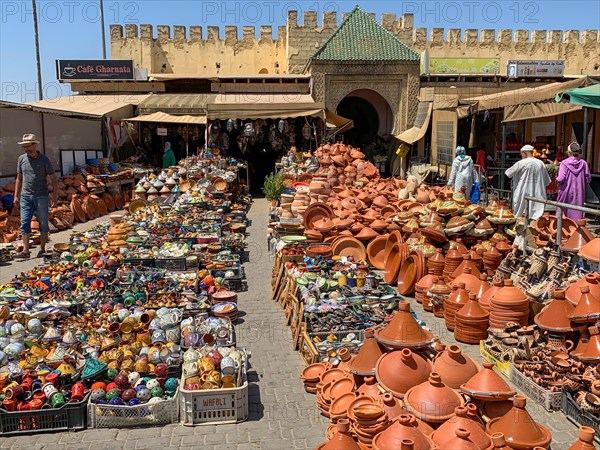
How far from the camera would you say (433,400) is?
3330 millimetres

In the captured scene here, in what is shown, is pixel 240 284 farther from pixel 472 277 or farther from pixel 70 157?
pixel 70 157

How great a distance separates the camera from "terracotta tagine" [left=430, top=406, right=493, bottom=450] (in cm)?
297

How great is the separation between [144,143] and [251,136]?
468 centimetres

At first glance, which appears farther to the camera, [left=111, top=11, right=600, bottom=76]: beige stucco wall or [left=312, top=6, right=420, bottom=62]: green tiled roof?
[left=111, top=11, right=600, bottom=76]: beige stucco wall

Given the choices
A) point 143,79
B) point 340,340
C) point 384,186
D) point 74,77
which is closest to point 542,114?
point 384,186

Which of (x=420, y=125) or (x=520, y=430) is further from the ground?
(x=420, y=125)

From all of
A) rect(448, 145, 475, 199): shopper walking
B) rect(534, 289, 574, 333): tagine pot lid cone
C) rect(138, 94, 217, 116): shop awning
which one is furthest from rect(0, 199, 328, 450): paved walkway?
rect(138, 94, 217, 116): shop awning

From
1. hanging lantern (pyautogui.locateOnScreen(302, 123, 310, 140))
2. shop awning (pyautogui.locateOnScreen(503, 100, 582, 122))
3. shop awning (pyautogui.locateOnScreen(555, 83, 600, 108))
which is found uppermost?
shop awning (pyautogui.locateOnScreen(555, 83, 600, 108))

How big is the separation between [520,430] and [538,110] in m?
7.76

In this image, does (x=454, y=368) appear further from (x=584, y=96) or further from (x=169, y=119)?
(x=169, y=119)

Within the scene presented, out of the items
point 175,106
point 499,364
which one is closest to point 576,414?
point 499,364

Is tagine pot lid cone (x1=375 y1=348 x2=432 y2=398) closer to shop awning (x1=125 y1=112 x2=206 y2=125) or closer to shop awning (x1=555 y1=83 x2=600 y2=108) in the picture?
shop awning (x1=555 y1=83 x2=600 y2=108)

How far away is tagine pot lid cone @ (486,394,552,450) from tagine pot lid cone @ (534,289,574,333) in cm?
148

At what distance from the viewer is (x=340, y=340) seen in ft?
16.7
